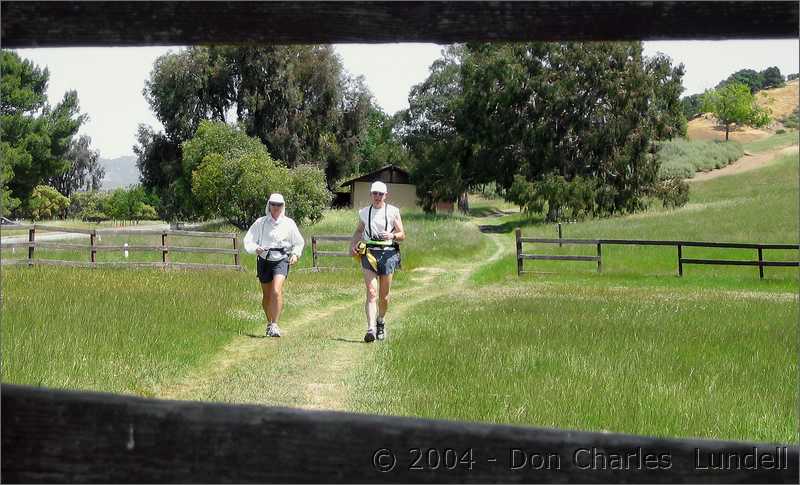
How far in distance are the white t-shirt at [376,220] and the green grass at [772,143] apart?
8357cm

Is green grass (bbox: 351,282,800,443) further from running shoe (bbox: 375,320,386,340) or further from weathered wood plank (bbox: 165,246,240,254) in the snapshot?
weathered wood plank (bbox: 165,246,240,254)

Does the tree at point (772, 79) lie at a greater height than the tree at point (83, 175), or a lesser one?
greater

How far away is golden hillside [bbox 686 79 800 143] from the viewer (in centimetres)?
10089

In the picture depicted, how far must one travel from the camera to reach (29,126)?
30.6 metres

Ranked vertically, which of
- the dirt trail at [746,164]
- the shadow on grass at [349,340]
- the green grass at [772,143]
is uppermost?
the green grass at [772,143]

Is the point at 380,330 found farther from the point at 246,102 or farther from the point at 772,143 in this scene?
the point at 772,143

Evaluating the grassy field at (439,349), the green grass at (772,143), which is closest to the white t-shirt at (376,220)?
the grassy field at (439,349)

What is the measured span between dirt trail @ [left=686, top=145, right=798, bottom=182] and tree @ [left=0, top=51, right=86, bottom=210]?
158 feet

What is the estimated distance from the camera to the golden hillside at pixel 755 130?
100894 millimetres

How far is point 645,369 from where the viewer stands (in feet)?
24.7

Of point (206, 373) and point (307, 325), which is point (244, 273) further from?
point (206, 373)

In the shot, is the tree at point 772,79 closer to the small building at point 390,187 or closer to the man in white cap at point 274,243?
the small building at point 390,187

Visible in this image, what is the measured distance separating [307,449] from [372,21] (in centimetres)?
80

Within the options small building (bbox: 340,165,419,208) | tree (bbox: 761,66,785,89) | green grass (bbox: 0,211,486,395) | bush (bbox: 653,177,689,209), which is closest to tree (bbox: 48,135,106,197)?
small building (bbox: 340,165,419,208)
